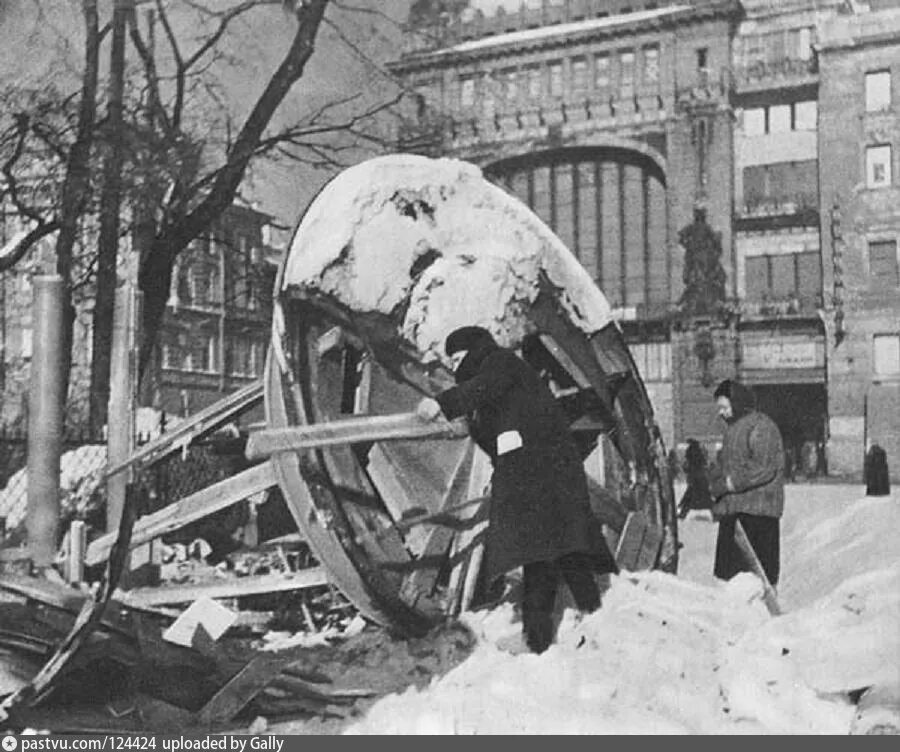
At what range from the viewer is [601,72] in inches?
161

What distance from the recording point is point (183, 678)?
11.4 feet

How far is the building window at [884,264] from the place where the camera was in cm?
374

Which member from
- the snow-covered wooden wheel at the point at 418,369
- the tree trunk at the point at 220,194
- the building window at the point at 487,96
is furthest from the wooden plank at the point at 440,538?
the tree trunk at the point at 220,194

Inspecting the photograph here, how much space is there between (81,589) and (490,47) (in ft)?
7.74

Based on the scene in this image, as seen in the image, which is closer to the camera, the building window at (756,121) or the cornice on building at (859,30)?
the cornice on building at (859,30)

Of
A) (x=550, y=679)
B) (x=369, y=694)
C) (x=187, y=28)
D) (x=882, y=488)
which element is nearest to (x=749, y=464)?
(x=882, y=488)

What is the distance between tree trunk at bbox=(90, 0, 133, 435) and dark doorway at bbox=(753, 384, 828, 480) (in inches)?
94.7

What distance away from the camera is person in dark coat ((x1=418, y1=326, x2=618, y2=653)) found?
3.29 m

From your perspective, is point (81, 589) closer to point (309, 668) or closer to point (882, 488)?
point (309, 668)

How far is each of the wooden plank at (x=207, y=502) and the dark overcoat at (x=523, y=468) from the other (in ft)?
2.18

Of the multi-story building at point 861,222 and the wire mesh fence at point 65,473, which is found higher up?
the multi-story building at point 861,222

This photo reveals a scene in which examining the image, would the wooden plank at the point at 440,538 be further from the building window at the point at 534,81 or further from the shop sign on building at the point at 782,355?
the building window at the point at 534,81

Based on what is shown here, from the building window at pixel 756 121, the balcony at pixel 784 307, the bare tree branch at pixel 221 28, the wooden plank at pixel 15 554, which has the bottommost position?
the wooden plank at pixel 15 554

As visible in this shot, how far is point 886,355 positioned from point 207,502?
86.3 inches
